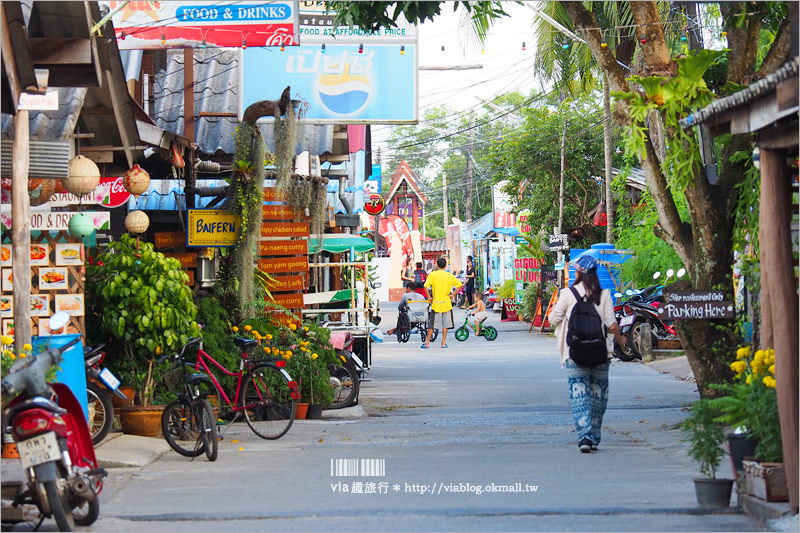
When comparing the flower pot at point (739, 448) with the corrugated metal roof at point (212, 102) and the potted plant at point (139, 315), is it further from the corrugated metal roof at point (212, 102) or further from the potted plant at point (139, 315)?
the corrugated metal roof at point (212, 102)

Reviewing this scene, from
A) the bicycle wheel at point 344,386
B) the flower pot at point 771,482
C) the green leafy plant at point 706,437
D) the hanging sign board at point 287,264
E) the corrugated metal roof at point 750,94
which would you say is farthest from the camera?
the hanging sign board at point 287,264

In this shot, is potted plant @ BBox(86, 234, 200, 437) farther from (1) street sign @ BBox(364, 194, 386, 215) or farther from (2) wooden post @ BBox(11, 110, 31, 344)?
(1) street sign @ BBox(364, 194, 386, 215)

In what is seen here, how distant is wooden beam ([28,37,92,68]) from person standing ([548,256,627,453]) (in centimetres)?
504

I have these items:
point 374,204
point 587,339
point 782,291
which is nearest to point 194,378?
point 587,339

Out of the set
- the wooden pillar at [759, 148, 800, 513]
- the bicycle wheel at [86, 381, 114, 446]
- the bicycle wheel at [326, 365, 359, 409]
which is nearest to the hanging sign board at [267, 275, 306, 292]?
the bicycle wheel at [326, 365, 359, 409]

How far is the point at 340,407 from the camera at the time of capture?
1273 centimetres

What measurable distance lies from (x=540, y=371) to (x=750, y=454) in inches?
414

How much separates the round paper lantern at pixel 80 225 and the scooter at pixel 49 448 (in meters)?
3.35

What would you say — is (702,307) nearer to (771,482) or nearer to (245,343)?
(771,482)

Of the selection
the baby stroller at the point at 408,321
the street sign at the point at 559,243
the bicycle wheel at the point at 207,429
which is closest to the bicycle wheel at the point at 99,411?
the bicycle wheel at the point at 207,429

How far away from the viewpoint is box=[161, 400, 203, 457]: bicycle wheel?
354 inches

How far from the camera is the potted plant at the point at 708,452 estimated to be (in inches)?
259

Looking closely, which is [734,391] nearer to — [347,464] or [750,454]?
[750,454]

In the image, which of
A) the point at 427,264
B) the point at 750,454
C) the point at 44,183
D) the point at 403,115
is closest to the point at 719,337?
the point at 750,454
